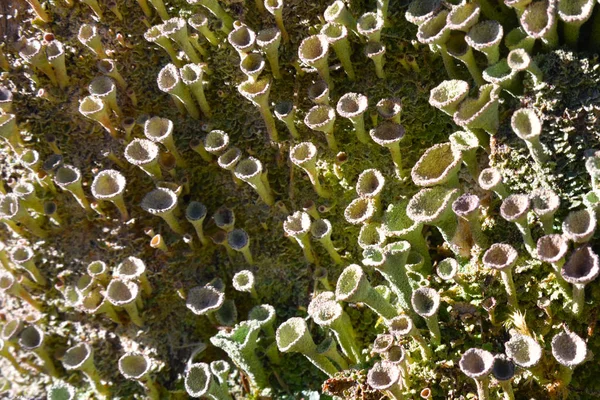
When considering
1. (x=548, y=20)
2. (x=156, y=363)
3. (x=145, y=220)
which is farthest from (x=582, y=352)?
(x=145, y=220)

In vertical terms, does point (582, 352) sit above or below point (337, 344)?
above

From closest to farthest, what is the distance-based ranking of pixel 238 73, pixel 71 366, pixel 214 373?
pixel 214 373 < pixel 71 366 < pixel 238 73

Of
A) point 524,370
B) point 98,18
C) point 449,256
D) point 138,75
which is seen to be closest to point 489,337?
point 524,370

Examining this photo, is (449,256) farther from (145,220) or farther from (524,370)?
(145,220)

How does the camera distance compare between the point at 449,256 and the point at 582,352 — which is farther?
the point at 449,256

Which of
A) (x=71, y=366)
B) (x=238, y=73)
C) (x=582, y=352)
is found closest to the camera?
(x=582, y=352)

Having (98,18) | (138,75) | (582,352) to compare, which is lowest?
(582,352)

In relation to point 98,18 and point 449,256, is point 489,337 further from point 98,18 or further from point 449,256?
point 98,18
